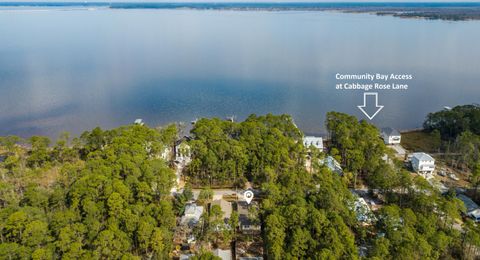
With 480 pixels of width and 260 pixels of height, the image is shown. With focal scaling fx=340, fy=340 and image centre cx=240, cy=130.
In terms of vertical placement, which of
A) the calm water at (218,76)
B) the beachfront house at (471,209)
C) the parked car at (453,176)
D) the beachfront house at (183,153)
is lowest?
the beachfront house at (471,209)

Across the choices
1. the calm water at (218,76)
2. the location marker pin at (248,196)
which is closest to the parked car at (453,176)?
the calm water at (218,76)

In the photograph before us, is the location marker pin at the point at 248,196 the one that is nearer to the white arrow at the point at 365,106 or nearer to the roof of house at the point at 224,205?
the roof of house at the point at 224,205

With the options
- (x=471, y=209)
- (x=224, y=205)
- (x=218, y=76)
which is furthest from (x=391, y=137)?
(x=218, y=76)

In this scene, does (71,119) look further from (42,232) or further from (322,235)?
(322,235)

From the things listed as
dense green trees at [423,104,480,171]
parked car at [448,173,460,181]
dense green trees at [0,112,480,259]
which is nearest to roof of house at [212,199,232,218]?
dense green trees at [0,112,480,259]

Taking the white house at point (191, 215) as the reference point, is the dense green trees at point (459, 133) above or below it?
above

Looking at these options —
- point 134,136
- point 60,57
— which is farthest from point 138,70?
point 134,136

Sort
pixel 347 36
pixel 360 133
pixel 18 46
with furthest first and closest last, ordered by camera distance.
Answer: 1. pixel 347 36
2. pixel 18 46
3. pixel 360 133
